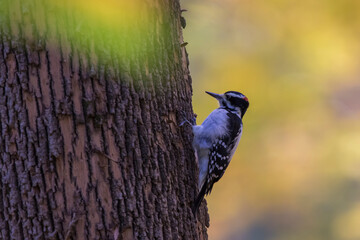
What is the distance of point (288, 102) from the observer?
9656mm

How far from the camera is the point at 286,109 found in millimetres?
9633

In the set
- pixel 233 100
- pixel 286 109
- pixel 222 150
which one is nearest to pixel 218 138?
pixel 222 150

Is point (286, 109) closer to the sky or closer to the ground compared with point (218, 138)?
closer to the sky

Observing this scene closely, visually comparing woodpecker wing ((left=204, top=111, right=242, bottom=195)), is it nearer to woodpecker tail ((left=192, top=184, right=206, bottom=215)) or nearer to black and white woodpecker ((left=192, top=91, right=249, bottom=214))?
black and white woodpecker ((left=192, top=91, right=249, bottom=214))

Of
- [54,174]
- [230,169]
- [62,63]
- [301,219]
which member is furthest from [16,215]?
[301,219]

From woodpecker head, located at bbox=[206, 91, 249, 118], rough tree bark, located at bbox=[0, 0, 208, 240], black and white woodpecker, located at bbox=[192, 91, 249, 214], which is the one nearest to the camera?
rough tree bark, located at bbox=[0, 0, 208, 240]

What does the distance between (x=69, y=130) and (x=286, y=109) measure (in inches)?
296

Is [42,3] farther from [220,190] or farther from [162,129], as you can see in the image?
[220,190]

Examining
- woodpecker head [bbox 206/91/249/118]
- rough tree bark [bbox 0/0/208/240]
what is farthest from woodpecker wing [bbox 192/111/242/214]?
rough tree bark [bbox 0/0/208/240]

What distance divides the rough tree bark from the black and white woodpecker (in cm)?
92

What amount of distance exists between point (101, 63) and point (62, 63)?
192 millimetres

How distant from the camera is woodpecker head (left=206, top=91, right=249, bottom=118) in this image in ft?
15.2

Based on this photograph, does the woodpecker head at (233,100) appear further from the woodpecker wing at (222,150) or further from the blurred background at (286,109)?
the blurred background at (286,109)

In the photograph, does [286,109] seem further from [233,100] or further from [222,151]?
[222,151]
